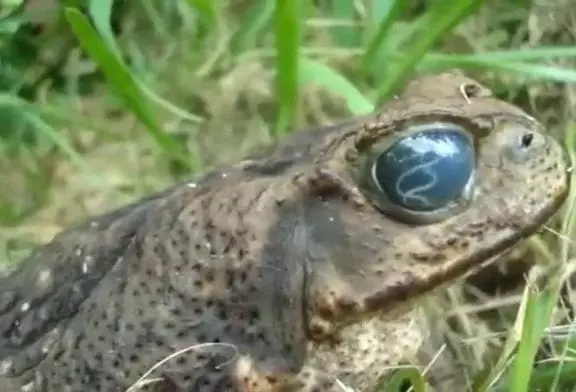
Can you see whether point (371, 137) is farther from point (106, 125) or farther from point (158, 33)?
point (158, 33)

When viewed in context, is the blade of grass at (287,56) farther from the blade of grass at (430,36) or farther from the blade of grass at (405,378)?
the blade of grass at (405,378)

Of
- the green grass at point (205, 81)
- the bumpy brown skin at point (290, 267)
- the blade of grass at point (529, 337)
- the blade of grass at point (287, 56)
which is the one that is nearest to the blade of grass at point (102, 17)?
the green grass at point (205, 81)

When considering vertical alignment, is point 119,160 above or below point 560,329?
above

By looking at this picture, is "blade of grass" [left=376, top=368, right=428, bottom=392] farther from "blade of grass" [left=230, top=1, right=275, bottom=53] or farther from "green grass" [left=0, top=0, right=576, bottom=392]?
"blade of grass" [left=230, top=1, right=275, bottom=53]

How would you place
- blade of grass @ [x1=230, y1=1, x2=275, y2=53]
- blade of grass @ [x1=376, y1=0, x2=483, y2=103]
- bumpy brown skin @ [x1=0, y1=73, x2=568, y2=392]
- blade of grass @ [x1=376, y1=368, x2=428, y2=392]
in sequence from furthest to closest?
blade of grass @ [x1=230, y1=1, x2=275, y2=53], blade of grass @ [x1=376, y1=0, x2=483, y2=103], blade of grass @ [x1=376, y1=368, x2=428, y2=392], bumpy brown skin @ [x1=0, y1=73, x2=568, y2=392]

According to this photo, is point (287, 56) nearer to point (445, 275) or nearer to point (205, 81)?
point (205, 81)

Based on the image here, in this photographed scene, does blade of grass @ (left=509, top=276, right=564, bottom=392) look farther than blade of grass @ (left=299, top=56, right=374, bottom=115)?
No

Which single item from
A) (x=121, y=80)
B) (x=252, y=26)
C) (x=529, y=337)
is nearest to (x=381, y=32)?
(x=252, y=26)

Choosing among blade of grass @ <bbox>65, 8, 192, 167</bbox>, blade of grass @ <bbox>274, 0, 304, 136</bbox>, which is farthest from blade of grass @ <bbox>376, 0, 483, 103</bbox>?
blade of grass @ <bbox>65, 8, 192, 167</bbox>

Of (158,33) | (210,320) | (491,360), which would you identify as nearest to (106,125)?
(158,33)
